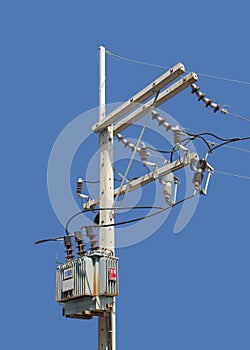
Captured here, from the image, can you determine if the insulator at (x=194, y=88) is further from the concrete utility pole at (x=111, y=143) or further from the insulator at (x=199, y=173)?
the insulator at (x=199, y=173)

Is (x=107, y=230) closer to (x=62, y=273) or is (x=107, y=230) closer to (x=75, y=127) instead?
(x=62, y=273)

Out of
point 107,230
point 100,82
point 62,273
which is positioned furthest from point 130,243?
point 100,82

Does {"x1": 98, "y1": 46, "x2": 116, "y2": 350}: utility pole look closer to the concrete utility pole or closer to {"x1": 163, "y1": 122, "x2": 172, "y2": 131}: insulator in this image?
the concrete utility pole

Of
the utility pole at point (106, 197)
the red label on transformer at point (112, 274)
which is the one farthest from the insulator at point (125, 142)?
the red label on transformer at point (112, 274)

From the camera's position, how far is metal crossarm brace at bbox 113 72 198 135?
7.89 m

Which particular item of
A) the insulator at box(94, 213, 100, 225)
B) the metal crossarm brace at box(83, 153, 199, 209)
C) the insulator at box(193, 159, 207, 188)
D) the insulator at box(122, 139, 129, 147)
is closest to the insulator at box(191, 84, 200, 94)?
the metal crossarm brace at box(83, 153, 199, 209)

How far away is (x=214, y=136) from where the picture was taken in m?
8.49

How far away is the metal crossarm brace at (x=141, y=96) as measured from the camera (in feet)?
25.7

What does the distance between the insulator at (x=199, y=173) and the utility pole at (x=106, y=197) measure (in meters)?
1.16

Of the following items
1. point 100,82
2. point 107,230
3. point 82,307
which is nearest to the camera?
point 82,307

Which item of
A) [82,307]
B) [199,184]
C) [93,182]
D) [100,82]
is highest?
[100,82]

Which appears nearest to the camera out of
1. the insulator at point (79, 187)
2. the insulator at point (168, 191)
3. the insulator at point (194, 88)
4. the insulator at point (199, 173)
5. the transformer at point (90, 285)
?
the transformer at point (90, 285)

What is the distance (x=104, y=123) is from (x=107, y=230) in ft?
4.74

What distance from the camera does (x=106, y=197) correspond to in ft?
27.6
